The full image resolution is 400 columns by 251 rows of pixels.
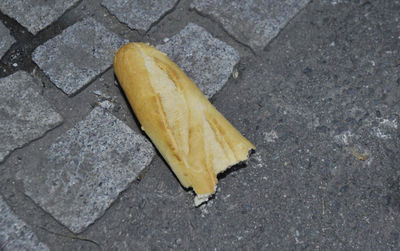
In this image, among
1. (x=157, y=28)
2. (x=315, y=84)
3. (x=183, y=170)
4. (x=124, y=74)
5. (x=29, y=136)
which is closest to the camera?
(x=183, y=170)

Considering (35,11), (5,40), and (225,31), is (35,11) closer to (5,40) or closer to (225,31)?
(5,40)

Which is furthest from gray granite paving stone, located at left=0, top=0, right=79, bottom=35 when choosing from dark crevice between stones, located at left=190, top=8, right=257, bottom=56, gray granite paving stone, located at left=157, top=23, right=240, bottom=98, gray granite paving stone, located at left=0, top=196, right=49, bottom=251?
gray granite paving stone, located at left=0, top=196, right=49, bottom=251

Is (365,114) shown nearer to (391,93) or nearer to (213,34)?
(391,93)

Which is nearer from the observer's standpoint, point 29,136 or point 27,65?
point 29,136

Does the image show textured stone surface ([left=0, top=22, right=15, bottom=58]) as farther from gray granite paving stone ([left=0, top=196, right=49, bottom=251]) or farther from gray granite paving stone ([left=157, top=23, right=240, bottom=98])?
gray granite paving stone ([left=0, top=196, right=49, bottom=251])

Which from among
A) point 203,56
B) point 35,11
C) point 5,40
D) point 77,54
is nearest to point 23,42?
point 5,40

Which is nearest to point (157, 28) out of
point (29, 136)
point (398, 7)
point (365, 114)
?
point (29, 136)

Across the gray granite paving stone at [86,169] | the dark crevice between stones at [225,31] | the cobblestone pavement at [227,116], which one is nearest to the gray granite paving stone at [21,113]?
the cobblestone pavement at [227,116]
